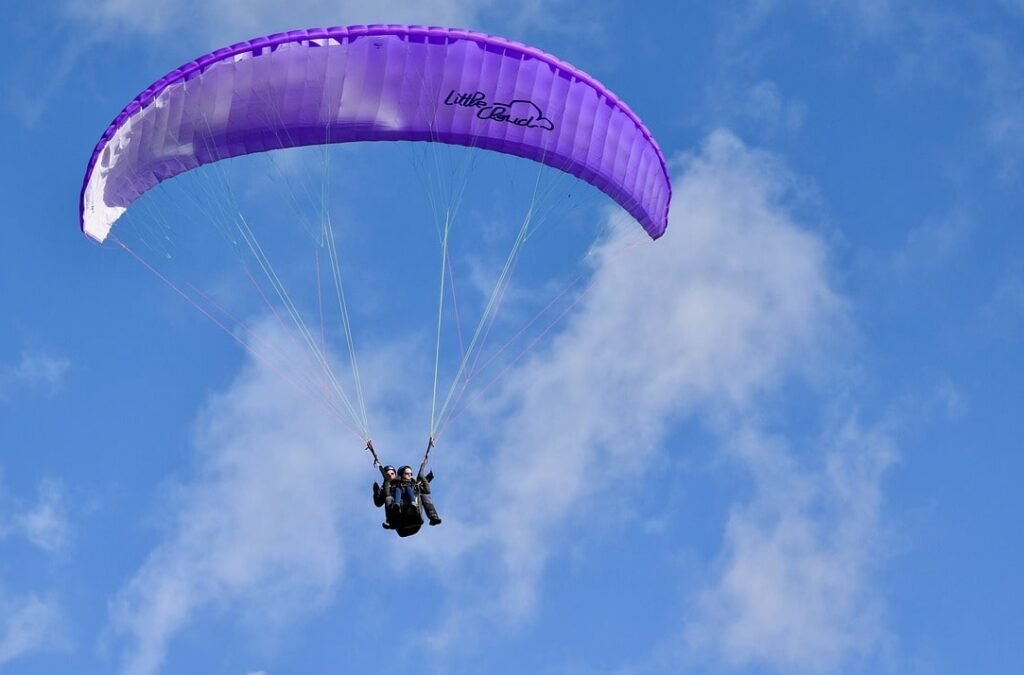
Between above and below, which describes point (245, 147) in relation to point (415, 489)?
above

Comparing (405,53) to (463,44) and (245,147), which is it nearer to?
(463,44)

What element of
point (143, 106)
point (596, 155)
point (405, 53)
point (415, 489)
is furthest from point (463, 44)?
point (415, 489)

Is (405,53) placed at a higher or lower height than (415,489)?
higher

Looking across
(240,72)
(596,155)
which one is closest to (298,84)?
(240,72)

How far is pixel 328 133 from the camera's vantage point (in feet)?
93.4

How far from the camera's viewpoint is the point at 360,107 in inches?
1114

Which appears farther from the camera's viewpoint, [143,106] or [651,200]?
[651,200]

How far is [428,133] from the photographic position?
94.0ft

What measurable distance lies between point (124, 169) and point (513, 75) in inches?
229

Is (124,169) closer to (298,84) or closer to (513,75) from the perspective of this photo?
(298,84)

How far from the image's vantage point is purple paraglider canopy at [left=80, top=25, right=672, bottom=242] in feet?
89.9

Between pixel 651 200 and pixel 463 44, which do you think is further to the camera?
pixel 651 200

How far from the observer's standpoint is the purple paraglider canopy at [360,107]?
89.9 ft

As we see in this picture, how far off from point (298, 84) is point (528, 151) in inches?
143
